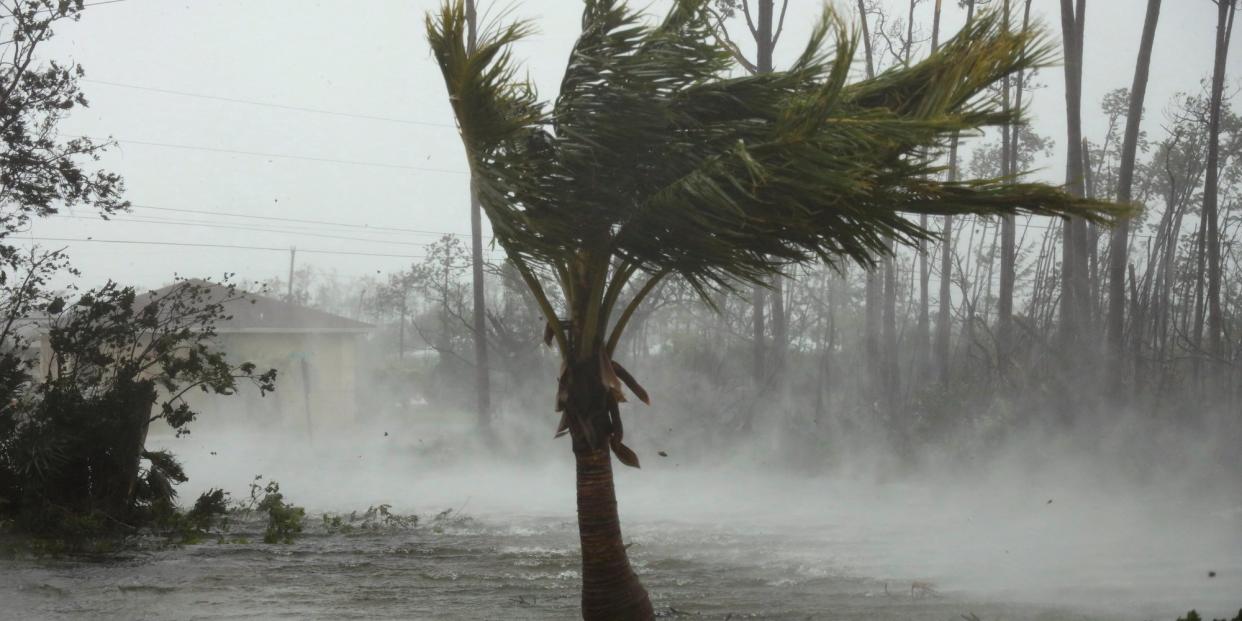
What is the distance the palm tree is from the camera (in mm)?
6715

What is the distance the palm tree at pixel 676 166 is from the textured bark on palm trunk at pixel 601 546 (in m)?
0.01

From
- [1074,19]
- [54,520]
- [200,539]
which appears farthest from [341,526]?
[1074,19]

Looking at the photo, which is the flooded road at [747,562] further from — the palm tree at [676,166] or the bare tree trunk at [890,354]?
the bare tree trunk at [890,354]

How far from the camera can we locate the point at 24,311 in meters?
13.6

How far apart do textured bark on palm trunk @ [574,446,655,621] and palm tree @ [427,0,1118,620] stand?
0.01 m

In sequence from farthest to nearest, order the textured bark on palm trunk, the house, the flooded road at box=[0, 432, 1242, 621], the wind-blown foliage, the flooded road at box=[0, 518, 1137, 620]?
the house
the flooded road at box=[0, 432, 1242, 621]
the flooded road at box=[0, 518, 1137, 620]
the textured bark on palm trunk
the wind-blown foliage

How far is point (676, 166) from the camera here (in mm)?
7148

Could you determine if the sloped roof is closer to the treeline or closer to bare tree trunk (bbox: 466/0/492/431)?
the treeline

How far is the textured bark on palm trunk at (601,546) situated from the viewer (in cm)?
767

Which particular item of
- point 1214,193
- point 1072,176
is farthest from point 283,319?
point 1214,193

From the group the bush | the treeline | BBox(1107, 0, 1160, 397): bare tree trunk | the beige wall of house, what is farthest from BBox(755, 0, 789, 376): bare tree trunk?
the beige wall of house

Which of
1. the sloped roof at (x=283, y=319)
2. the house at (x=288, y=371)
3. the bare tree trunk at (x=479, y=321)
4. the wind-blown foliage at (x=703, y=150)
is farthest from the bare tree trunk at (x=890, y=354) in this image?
the house at (x=288, y=371)

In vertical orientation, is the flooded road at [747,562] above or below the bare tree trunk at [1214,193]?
below

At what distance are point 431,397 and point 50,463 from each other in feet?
77.9
